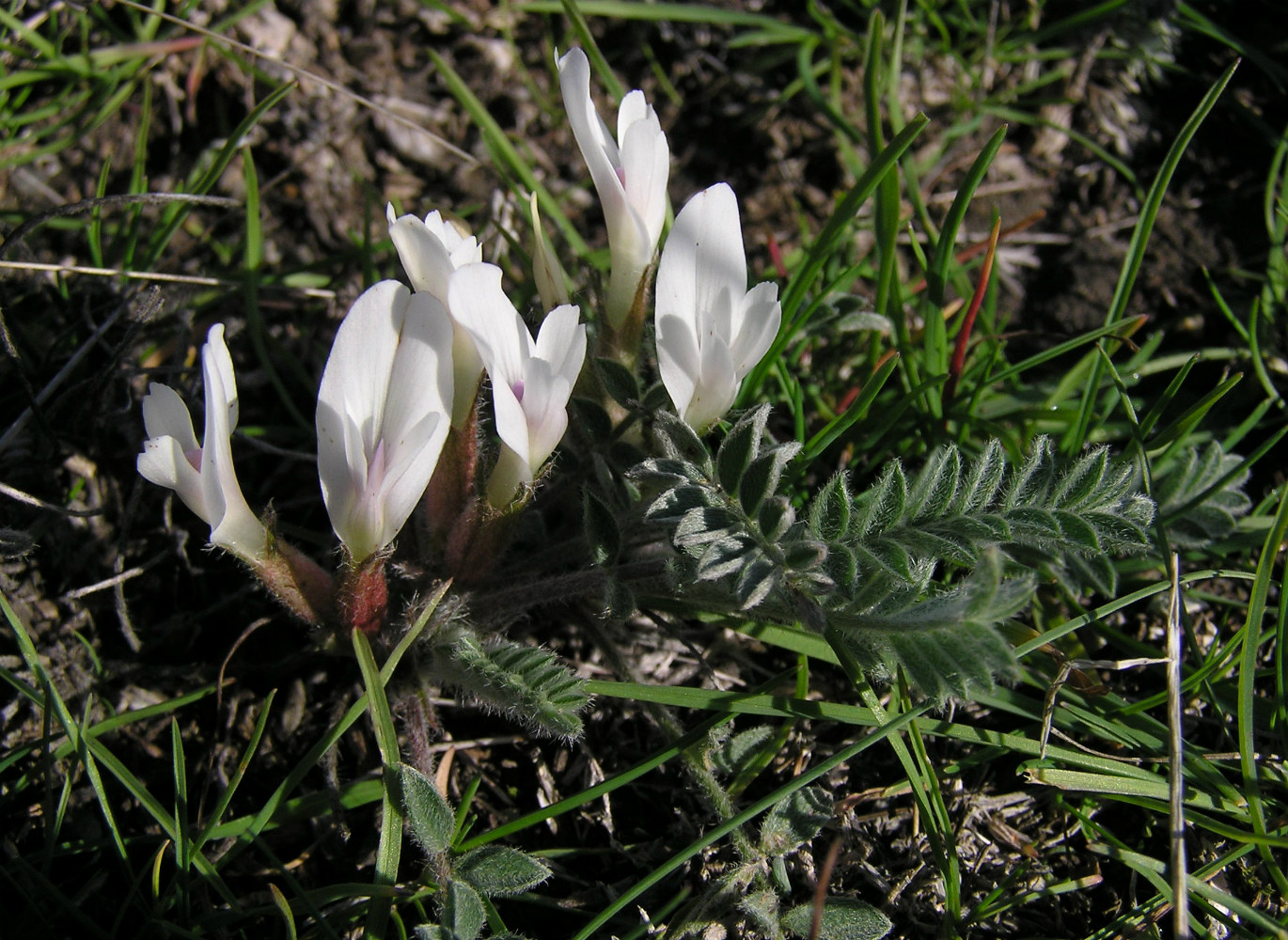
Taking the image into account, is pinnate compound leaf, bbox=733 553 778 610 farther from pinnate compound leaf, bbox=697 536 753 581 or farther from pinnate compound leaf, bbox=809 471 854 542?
pinnate compound leaf, bbox=809 471 854 542

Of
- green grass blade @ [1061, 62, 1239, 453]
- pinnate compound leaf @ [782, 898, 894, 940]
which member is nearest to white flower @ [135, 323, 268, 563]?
pinnate compound leaf @ [782, 898, 894, 940]

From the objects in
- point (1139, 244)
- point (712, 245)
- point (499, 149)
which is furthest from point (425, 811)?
point (1139, 244)

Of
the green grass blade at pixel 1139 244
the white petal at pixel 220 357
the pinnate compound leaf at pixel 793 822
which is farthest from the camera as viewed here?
the green grass blade at pixel 1139 244

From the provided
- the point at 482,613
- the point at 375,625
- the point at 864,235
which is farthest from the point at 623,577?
the point at 864,235

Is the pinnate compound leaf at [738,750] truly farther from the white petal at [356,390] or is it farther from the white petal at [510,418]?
the white petal at [356,390]

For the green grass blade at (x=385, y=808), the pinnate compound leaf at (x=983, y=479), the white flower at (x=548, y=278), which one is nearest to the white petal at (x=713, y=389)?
the white flower at (x=548, y=278)

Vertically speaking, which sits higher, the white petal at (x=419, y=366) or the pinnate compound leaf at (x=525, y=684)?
the white petal at (x=419, y=366)

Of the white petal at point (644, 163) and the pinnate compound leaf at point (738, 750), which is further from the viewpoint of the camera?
the pinnate compound leaf at point (738, 750)
